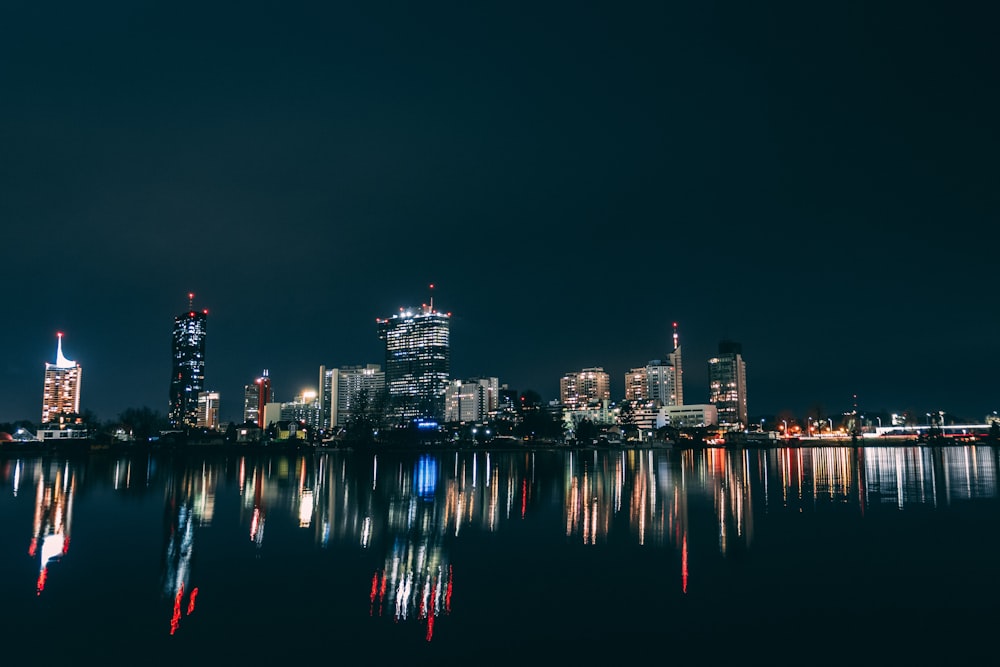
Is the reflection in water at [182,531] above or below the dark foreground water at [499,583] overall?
below

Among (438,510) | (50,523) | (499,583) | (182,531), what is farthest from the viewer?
(438,510)

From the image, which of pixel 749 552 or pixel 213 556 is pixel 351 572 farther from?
pixel 749 552

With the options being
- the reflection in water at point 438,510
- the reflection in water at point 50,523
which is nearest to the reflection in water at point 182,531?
the reflection in water at point 438,510

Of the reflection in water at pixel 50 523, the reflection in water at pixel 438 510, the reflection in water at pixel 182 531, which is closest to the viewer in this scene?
the reflection in water at pixel 182 531

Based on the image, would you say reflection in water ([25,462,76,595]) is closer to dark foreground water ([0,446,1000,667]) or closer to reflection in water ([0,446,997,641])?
reflection in water ([0,446,997,641])

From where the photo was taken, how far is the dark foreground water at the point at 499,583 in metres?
12.1

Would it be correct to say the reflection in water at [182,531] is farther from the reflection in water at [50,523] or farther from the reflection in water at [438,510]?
the reflection in water at [50,523]

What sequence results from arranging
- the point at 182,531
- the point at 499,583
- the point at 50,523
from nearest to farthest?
the point at 499,583, the point at 182,531, the point at 50,523

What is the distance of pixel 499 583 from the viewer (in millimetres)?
16672

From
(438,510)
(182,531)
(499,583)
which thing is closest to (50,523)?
(182,531)

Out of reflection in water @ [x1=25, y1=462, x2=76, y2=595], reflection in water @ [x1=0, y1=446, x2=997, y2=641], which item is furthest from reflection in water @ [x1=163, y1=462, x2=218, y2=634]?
reflection in water @ [x1=25, y1=462, x2=76, y2=595]

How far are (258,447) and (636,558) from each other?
4445 inches

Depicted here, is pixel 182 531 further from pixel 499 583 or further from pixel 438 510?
pixel 499 583

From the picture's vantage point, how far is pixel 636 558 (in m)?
19.5
